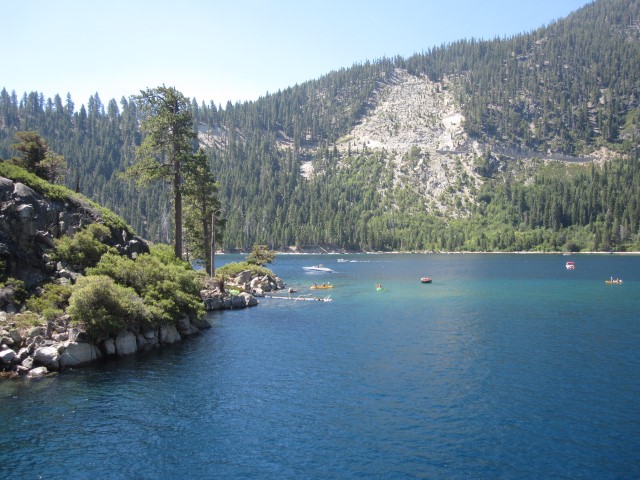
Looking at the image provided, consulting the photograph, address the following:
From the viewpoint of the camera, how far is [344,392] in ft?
115

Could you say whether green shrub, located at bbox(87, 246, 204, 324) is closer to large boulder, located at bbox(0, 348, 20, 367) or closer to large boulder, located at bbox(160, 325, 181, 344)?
large boulder, located at bbox(160, 325, 181, 344)

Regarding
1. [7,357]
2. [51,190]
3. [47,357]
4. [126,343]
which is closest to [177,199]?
[51,190]

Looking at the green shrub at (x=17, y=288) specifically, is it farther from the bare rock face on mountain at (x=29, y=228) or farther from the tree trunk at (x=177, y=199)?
the tree trunk at (x=177, y=199)

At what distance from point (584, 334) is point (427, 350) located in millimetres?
19570

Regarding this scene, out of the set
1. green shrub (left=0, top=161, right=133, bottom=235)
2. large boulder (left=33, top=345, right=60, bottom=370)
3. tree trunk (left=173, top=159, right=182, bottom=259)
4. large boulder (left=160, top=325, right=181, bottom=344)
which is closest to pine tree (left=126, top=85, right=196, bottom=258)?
tree trunk (left=173, top=159, right=182, bottom=259)

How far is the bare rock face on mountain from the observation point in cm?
4459

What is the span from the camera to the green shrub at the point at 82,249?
157 ft

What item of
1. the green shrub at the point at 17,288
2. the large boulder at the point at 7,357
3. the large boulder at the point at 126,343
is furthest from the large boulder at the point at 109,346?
the green shrub at the point at 17,288

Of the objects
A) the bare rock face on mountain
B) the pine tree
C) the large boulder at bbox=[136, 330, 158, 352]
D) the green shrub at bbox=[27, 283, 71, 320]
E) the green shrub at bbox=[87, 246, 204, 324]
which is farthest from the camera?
the pine tree

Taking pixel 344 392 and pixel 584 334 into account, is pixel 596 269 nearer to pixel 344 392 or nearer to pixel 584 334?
pixel 584 334

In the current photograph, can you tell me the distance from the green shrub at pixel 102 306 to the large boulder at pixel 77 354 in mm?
1234

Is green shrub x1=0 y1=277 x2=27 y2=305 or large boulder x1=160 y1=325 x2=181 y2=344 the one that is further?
large boulder x1=160 y1=325 x2=181 y2=344

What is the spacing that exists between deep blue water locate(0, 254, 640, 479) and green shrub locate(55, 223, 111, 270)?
11.8 m

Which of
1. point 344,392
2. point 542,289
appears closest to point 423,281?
point 542,289
